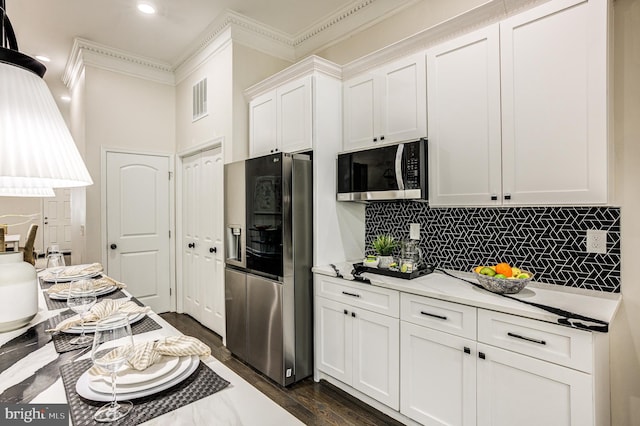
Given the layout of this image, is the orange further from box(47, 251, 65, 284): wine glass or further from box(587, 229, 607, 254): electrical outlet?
box(47, 251, 65, 284): wine glass

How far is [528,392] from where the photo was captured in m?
1.56

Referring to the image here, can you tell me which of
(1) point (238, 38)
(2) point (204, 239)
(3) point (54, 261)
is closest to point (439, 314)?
(3) point (54, 261)

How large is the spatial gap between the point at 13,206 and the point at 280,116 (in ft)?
24.1

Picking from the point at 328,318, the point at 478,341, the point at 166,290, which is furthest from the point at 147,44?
the point at 478,341

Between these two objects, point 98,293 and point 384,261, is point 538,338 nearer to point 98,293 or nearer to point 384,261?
point 384,261

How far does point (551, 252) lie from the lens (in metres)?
2.02

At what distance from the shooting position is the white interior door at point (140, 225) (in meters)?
4.01

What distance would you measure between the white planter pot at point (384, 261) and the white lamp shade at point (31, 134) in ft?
6.46

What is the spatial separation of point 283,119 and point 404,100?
1.09 meters

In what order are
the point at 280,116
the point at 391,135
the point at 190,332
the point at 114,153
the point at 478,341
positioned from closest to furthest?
the point at 478,341
the point at 391,135
the point at 280,116
the point at 190,332
the point at 114,153

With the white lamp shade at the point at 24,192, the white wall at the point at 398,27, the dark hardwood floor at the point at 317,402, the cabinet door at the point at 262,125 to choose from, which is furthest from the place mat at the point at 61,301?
the white wall at the point at 398,27

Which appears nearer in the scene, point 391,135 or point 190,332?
point 391,135

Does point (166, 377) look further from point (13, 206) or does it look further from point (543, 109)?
point (13, 206)

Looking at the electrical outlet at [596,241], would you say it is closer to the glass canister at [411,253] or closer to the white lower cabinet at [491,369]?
the white lower cabinet at [491,369]
